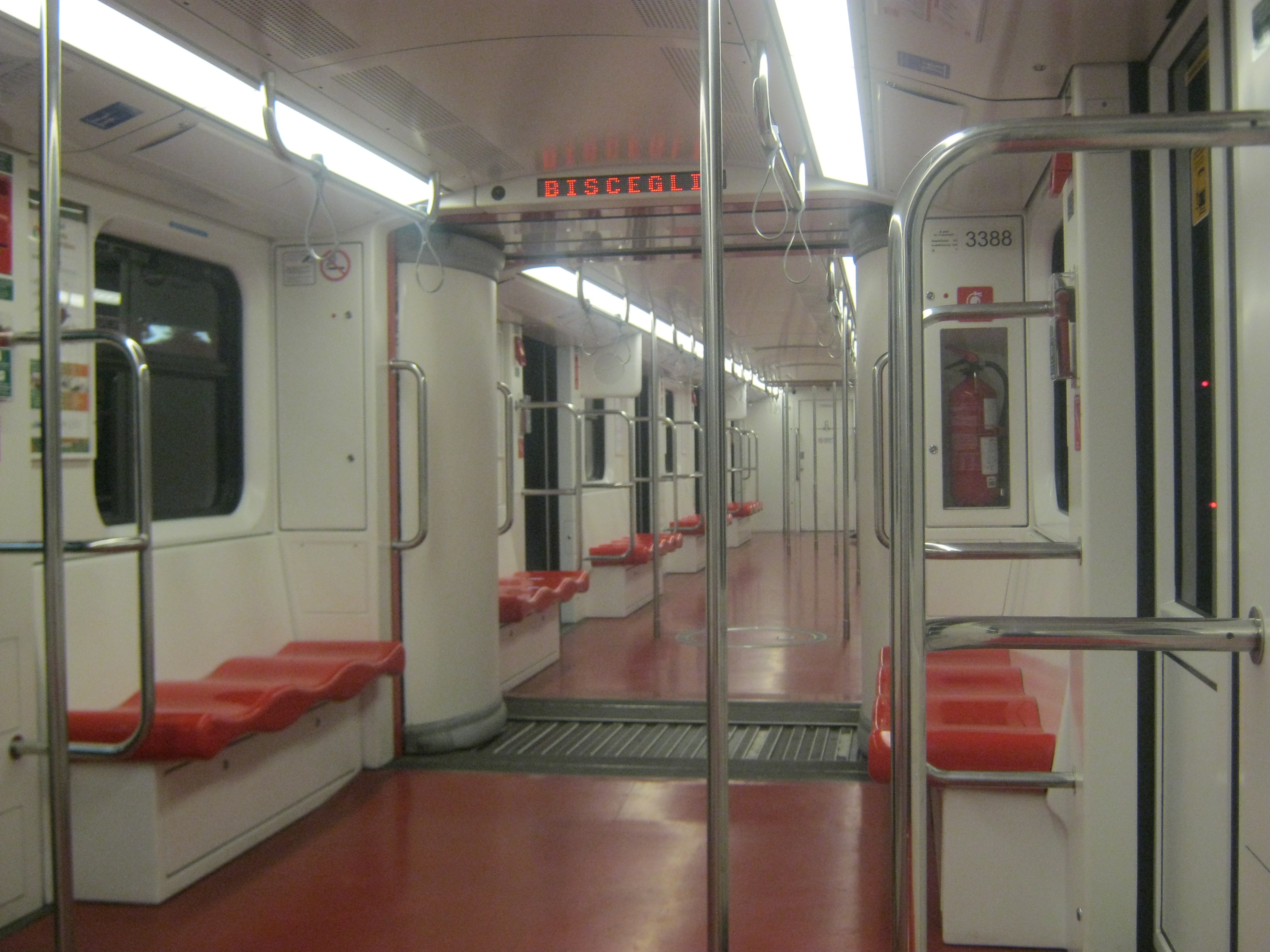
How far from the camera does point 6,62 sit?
242 cm

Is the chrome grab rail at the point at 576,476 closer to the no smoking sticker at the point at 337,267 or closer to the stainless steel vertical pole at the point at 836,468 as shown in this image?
the stainless steel vertical pole at the point at 836,468

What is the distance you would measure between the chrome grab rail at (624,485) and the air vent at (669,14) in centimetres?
418

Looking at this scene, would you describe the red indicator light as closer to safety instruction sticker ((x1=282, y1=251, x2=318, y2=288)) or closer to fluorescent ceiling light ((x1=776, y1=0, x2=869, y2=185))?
fluorescent ceiling light ((x1=776, y1=0, x2=869, y2=185))

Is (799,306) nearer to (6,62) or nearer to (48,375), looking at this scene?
(6,62)

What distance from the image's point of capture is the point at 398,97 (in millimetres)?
3115

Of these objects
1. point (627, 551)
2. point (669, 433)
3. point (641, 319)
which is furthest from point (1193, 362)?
point (669, 433)

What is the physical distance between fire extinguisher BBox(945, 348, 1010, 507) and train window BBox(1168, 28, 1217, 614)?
1911mm

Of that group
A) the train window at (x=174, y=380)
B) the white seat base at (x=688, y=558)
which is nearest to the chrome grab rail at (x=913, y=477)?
the train window at (x=174, y=380)

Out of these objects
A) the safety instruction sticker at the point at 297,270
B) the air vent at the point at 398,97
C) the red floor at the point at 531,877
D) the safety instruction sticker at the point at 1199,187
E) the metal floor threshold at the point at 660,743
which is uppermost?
the air vent at the point at 398,97

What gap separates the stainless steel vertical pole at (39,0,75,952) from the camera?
5.26ft

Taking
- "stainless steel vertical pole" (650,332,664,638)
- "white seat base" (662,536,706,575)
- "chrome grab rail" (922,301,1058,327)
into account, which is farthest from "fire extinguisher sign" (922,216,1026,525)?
"white seat base" (662,536,706,575)

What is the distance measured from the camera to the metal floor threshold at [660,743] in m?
4.16

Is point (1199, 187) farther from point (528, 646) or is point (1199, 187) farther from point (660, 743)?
point (528, 646)

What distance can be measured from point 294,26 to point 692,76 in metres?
1.11
